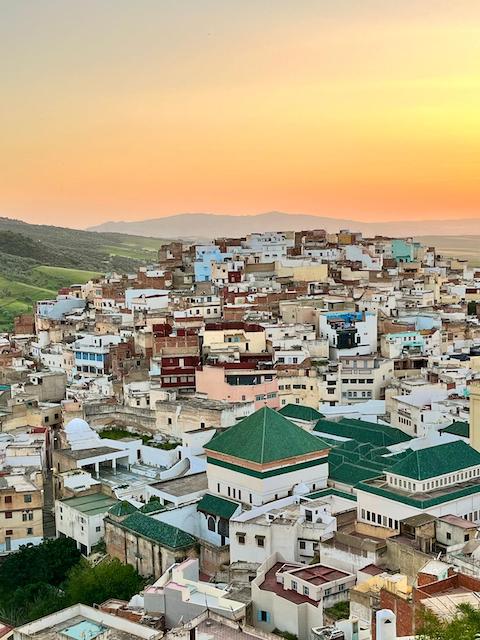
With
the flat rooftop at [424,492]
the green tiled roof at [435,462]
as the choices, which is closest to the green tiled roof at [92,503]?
the flat rooftop at [424,492]

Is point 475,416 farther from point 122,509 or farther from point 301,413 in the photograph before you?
point 122,509

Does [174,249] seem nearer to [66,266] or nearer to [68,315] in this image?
[68,315]

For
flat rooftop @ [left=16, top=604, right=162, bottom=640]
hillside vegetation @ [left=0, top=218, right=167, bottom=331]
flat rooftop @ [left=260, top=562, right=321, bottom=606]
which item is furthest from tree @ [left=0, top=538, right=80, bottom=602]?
hillside vegetation @ [left=0, top=218, right=167, bottom=331]

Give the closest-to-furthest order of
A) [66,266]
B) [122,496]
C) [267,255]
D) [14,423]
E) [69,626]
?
[69,626] → [122,496] → [14,423] → [267,255] → [66,266]

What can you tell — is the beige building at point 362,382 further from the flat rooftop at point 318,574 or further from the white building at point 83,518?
the flat rooftop at point 318,574

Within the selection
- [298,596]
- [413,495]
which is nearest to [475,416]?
[413,495]

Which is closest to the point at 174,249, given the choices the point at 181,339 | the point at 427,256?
the point at 427,256
